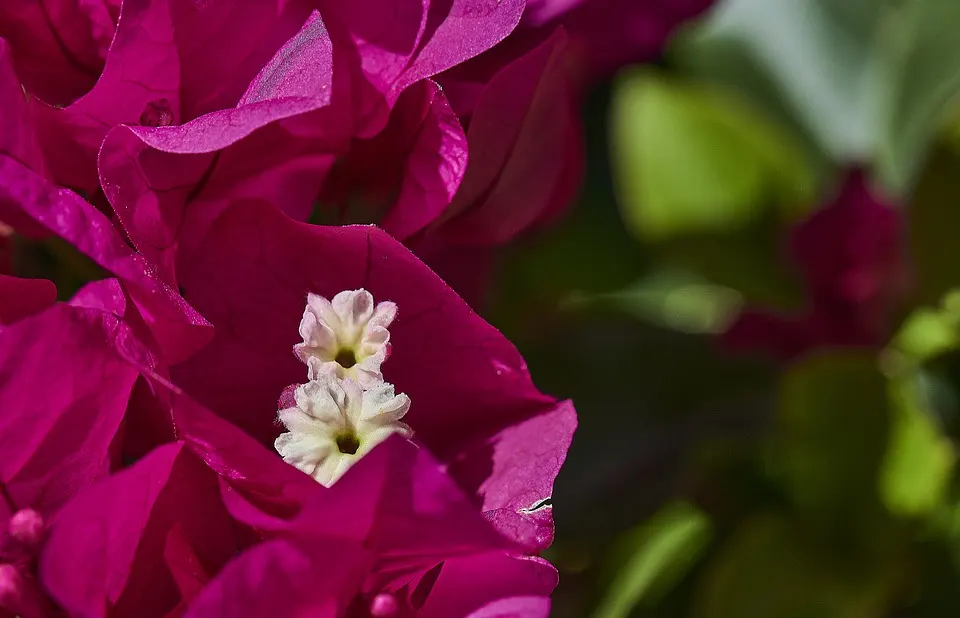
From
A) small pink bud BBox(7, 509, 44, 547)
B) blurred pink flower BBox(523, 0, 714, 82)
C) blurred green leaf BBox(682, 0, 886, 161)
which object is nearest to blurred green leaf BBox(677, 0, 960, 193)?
blurred green leaf BBox(682, 0, 886, 161)

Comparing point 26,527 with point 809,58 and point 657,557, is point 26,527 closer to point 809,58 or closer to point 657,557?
point 657,557

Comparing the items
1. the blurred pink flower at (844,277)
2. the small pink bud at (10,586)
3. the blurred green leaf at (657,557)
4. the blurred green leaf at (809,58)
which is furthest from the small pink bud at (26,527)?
the blurred green leaf at (809,58)

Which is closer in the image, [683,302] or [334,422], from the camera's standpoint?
[334,422]

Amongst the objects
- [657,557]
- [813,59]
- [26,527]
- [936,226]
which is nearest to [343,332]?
[26,527]

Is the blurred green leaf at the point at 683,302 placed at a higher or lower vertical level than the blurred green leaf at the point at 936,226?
lower

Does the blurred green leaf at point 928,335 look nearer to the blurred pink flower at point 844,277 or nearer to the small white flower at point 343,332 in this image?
the blurred pink flower at point 844,277

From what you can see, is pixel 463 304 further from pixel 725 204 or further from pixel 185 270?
pixel 725 204
